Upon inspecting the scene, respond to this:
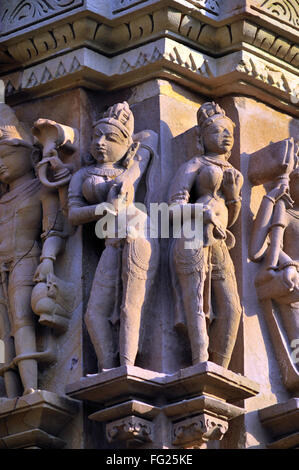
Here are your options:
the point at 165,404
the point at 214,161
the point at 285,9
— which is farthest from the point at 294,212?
the point at 165,404

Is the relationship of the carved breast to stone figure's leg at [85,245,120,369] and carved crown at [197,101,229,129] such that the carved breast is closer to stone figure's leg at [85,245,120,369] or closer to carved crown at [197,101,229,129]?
stone figure's leg at [85,245,120,369]

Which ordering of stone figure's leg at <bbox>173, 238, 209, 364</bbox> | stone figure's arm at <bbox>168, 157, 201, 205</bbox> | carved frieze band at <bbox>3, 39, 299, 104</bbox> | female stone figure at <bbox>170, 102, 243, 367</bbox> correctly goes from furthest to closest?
1. carved frieze band at <bbox>3, 39, 299, 104</bbox>
2. stone figure's arm at <bbox>168, 157, 201, 205</bbox>
3. female stone figure at <bbox>170, 102, 243, 367</bbox>
4. stone figure's leg at <bbox>173, 238, 209, 364</bbox>

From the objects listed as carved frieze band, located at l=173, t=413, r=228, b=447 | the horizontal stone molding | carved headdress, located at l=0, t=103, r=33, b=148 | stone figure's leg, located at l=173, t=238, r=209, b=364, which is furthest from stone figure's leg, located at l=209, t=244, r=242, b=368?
carved headdress, located at l=0, t=103, r=33, b=148

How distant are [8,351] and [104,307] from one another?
740 mm

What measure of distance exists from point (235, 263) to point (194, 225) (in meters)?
0.47

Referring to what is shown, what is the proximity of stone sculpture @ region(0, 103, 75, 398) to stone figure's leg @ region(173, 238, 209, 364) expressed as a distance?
2.61ft

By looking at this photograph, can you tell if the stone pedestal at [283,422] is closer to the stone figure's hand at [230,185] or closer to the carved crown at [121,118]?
the stone figure's hand at [230,185]

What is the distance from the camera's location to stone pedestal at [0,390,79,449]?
12742 millimetres

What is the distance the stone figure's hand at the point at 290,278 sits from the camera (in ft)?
42.9

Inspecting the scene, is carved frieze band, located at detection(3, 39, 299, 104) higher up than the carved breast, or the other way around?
carved frieze band, located at detection(3, 39, 299, 104)

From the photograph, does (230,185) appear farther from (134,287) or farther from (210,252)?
(134,287)

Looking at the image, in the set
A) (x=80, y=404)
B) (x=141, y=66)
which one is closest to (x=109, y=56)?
(x=141, y=66)

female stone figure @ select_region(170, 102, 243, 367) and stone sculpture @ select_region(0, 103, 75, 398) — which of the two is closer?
female stone figure @ select_region(170, 102, 243, 367)
